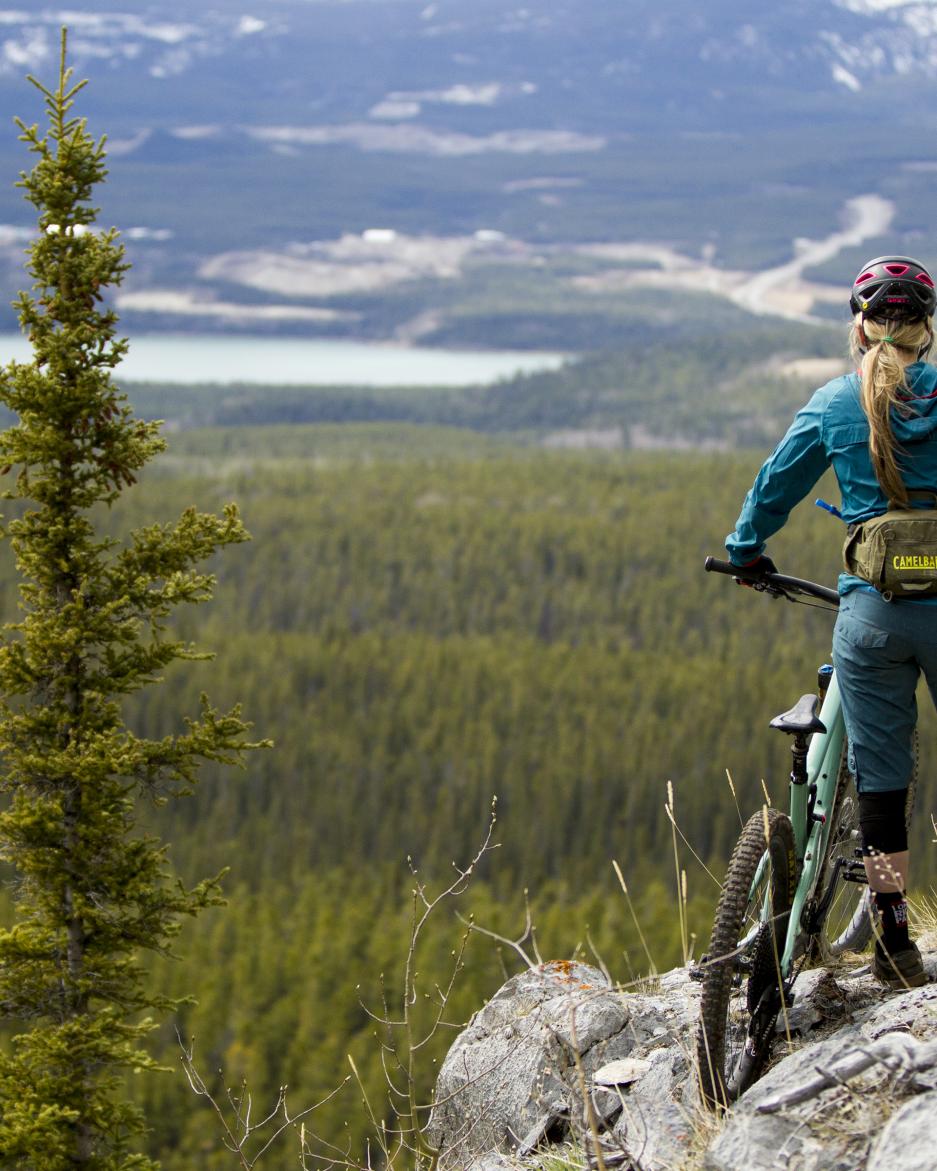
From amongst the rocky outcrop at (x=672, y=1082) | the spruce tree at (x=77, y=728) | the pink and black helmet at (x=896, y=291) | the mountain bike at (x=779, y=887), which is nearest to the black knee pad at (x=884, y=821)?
the mountain bike at (x=779, y=887)

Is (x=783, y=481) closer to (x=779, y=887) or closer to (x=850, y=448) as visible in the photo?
(x=850, y=448)

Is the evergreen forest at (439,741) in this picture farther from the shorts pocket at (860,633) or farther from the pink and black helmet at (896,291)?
the pink and black helmet at (896,291)

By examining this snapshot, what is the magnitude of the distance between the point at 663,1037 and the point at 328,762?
10400 cm

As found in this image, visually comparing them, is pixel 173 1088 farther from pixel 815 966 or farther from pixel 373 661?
pixel 373 661

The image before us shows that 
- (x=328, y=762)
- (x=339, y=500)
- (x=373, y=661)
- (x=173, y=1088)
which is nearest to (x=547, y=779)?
(x=328, y=762)

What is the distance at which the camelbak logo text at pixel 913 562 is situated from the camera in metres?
6.01

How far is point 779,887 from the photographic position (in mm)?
6547

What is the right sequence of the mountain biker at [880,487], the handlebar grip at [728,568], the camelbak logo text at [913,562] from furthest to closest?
the handlebar grip at [728,568] < the mountain biker at [880,487] < the camelbak logo text at [913,562]

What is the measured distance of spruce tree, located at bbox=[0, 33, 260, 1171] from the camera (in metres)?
10.4

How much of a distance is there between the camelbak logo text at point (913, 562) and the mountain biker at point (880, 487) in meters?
0.15

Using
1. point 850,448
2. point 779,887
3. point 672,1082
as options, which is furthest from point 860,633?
point 672,1082

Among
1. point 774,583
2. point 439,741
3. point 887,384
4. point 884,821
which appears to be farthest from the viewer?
point 439,741

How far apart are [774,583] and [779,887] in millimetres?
1375

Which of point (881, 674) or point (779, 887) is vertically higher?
point (881, 674)
